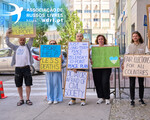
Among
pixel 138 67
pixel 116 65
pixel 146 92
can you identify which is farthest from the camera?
pixel 146 92

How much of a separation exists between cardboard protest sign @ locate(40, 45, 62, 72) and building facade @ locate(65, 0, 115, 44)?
79.5m

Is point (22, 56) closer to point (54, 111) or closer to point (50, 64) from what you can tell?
point (50, 64)

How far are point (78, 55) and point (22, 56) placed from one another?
1459 mm

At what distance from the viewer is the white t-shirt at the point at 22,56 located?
6.29 meters

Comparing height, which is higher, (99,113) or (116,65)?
(116,65)

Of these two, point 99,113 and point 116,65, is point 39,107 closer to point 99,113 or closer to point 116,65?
point 99,113

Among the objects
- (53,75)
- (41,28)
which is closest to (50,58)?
(53,75)

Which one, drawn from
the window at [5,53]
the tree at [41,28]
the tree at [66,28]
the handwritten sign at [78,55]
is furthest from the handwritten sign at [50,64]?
the tree at [66,28]

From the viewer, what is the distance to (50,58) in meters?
6.64

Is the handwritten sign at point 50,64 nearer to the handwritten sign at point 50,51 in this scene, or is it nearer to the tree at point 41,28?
the handwritten sign at point 50,51

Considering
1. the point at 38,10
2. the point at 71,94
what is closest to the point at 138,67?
the point at 71,94

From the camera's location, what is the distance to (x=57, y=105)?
6.35 metres

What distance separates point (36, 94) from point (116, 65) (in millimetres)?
3057

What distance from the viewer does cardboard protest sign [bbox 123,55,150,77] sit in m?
5.89
